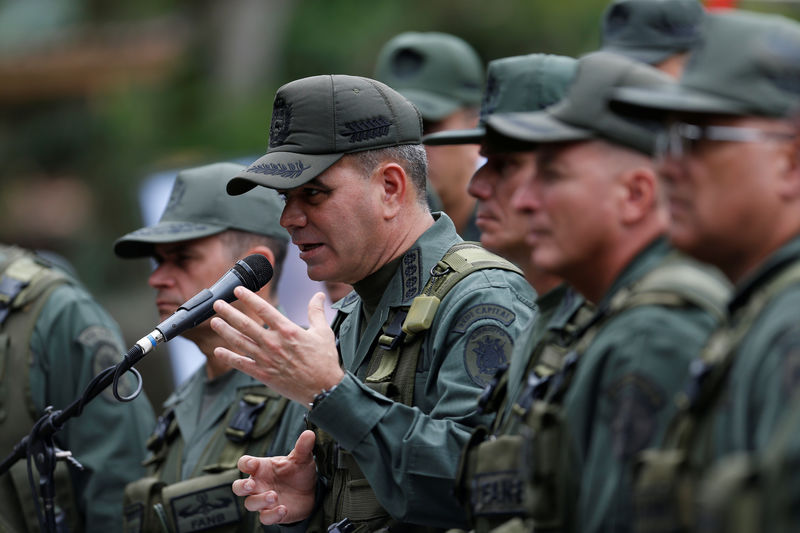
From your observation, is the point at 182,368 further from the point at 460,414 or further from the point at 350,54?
the point at 350,54

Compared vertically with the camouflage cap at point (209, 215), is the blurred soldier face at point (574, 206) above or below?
above

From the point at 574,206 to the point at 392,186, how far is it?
1400mm

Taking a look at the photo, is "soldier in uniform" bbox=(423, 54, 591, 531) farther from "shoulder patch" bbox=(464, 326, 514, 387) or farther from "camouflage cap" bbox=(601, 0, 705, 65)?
"camouflage cap" bbox=(601, 0, 705, 65)

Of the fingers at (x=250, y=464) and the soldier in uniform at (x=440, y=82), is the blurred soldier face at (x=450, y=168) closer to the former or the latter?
the soldier in uniform at (x=440, y=82)

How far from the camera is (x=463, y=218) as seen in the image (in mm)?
6594

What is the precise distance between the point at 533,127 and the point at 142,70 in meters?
17.1

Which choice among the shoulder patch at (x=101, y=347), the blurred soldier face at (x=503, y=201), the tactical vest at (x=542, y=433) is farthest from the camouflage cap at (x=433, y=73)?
the tactical vest at (x=542, y=433)

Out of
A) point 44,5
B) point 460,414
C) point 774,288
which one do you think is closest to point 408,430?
point 460,414

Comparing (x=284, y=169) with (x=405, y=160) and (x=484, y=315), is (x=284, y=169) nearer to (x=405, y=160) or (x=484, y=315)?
(x=405, y=160)

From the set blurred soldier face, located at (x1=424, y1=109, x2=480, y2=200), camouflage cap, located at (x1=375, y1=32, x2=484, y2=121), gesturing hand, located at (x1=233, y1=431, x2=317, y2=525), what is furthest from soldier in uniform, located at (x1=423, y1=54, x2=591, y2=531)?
camouflage cap, located at (x1=375, y1=32, x2=484, y2=121)

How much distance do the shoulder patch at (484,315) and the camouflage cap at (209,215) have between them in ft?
5.62

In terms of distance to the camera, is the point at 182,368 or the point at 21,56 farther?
the point at 21,56

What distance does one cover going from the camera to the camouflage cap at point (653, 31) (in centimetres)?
475

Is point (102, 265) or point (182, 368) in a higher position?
point (182, 368)
